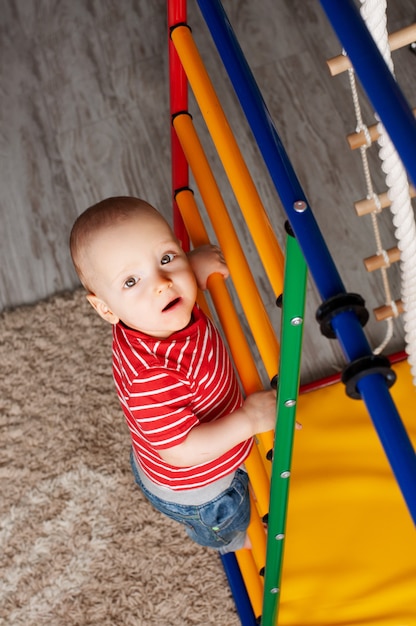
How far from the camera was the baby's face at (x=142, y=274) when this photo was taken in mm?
898

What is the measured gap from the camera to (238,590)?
1.35 metres

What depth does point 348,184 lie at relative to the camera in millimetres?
1779

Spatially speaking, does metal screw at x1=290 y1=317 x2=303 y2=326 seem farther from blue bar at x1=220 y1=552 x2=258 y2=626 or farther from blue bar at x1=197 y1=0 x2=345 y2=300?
blue bar at x1=220 y1=552 x2=258 y2=626

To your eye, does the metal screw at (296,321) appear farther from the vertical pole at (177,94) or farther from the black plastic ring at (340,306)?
the vertical pole at (177,94)

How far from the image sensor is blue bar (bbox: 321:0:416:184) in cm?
56

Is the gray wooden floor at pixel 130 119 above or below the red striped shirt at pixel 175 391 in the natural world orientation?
above

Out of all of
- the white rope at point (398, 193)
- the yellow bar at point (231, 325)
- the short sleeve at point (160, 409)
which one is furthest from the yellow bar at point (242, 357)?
the white rope at point (398, 193)

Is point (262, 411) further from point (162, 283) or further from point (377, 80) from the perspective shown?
point (377, 80)

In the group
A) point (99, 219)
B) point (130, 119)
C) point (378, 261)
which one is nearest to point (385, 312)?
point (378, 261)

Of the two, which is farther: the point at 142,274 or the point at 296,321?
the point at 142,274

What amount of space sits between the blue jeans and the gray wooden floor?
557 millimetres

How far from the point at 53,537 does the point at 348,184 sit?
1.01 m

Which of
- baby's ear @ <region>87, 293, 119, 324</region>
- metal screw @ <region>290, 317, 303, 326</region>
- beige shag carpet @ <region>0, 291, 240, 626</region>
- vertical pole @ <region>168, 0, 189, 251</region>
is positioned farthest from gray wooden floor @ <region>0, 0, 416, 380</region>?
metal screw @ <region>290, 317, 303, 326</region>

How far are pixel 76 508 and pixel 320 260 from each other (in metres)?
1.01
